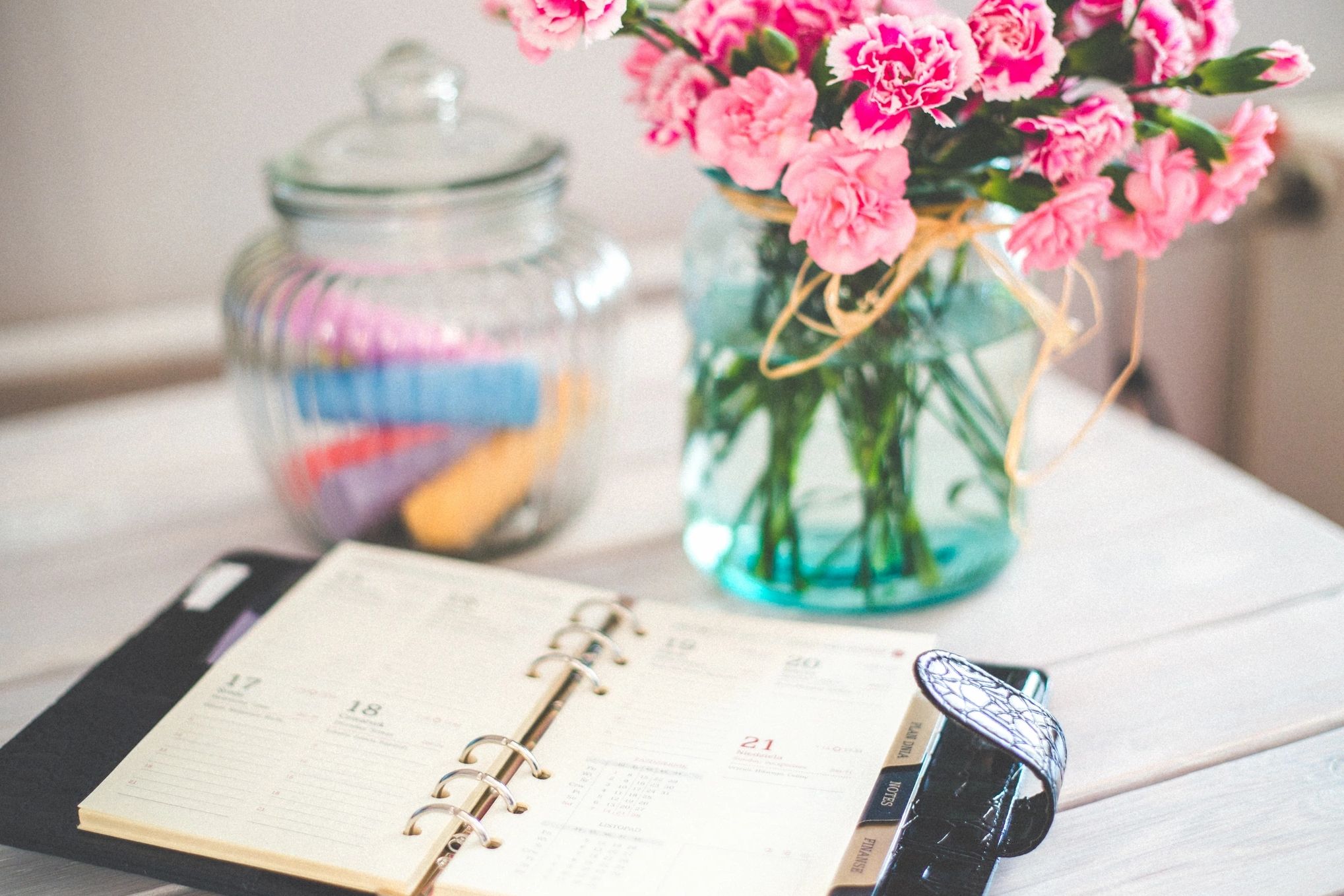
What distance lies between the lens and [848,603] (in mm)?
748

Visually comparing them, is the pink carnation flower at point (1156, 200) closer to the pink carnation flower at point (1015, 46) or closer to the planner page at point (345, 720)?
the pink carnation flower at point (1015, 46)

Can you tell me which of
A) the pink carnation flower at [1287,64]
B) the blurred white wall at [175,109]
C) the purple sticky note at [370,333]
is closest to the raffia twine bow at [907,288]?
the pink carnation flower at [1287,64]

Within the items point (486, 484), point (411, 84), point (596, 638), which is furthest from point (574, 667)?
point (411, 84)

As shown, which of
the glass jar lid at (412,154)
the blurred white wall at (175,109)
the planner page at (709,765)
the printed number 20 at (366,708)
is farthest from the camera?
the blurred white wall at (175,109)

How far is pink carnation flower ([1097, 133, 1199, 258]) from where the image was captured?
1.93 ft

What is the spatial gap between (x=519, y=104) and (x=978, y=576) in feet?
2.54

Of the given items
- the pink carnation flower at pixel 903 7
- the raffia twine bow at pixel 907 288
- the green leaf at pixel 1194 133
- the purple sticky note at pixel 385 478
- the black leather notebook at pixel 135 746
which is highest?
the pink carnation flower at pixel 903 7

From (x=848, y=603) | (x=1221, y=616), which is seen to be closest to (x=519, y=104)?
(x=848, y=603)

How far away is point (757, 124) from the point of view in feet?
1.89

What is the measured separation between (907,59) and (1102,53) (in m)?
0.13

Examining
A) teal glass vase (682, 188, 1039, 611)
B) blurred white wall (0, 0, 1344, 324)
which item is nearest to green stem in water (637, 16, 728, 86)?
teal glass vase (682, 188, 1039, 611)

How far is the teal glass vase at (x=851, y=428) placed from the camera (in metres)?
0.69

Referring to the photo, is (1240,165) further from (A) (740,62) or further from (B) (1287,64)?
(A) (740,62)

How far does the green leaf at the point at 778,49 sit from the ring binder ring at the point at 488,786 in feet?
1.21
